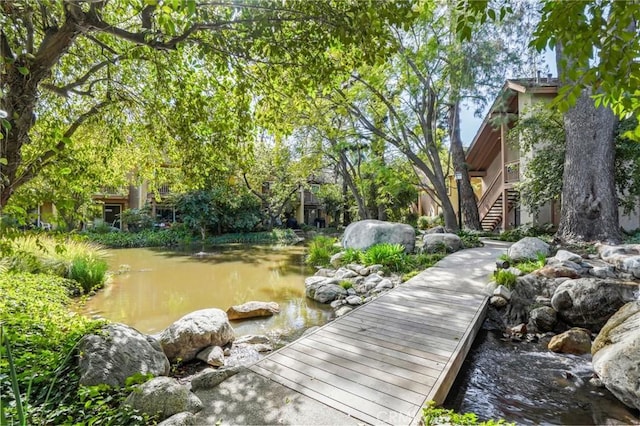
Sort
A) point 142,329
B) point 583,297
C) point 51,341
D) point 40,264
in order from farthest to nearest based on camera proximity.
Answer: point 40,264 → point 142,329 → point 583,297 → point 51,341

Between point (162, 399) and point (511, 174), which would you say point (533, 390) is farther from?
point (511, 174)

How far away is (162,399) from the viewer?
2.48m

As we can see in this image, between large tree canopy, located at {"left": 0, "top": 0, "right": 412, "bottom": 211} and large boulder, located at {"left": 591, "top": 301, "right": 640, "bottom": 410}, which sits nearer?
large tree canopy, located at {"left": 0, "top": 0, "right": 412, "bottom": 211}

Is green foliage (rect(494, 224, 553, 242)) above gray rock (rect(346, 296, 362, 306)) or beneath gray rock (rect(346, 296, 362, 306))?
above

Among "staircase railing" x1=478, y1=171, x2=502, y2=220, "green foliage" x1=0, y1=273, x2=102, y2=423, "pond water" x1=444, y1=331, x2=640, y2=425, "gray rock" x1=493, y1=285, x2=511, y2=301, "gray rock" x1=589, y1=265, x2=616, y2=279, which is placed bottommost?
"pond water" x1=444, y1=331, x2=640, y2=425

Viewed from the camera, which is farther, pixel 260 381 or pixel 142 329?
pixel 142 329

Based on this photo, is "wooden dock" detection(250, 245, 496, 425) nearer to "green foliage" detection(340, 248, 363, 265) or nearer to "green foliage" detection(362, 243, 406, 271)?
"green foliage" detection(362, 243, 406, 271)

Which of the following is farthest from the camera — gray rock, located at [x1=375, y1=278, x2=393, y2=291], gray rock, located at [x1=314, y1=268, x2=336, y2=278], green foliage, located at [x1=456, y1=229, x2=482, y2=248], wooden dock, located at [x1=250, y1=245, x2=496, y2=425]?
green foliage, located at [x1=456, y1=229, x2=482, y2=248]

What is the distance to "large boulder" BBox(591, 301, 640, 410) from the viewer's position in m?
3.13

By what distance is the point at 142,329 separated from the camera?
5.70 metres

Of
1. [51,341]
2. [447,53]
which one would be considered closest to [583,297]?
[51,341]

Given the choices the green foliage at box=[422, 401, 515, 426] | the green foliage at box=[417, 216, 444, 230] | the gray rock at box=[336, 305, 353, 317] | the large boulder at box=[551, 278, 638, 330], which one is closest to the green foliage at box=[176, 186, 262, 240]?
the green foliage at box=[417, 216, 444, 230]

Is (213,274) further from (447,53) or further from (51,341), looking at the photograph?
(447,53)

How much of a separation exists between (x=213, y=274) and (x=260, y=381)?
24.9 ft
